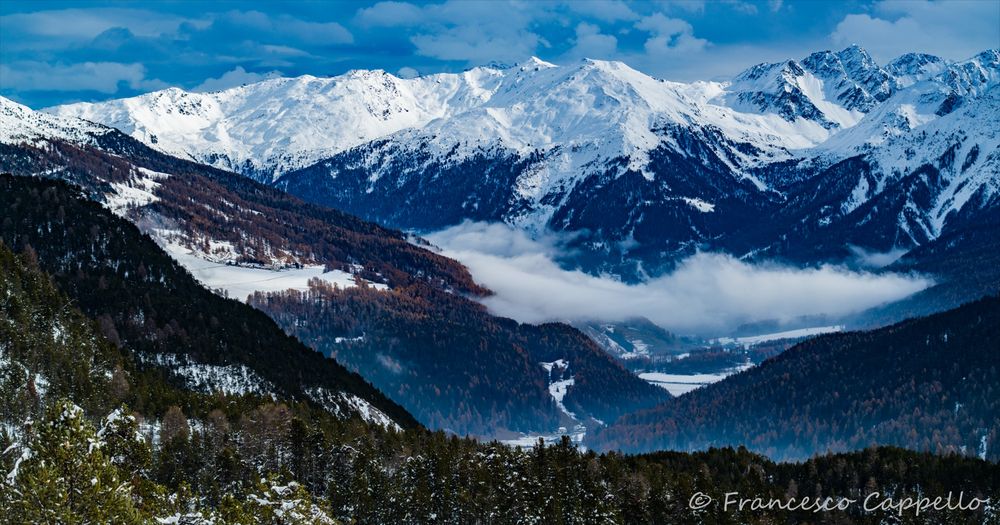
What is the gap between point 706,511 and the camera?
142250 millimetres

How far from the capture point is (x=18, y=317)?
161 meters

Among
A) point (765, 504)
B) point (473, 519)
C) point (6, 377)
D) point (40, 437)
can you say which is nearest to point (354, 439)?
point (473, 519)

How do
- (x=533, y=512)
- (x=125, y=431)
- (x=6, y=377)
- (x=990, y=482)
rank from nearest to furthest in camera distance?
(x=125, y=431) < (x=533, y=512) < (x=6, y=377) < (x=990, y=482)

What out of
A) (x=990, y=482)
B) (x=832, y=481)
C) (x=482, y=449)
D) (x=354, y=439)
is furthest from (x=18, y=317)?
(x=990, y=482)

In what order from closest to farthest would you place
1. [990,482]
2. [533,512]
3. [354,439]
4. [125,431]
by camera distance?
[125,431], [533,512], [354,439], [990,482]

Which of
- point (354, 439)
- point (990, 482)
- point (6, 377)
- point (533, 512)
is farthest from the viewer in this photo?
point (990, 482)

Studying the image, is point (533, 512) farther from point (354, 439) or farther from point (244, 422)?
point (244, 422)

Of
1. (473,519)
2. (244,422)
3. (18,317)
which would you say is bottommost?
(473,519)

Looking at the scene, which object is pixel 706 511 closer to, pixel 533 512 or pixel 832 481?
pixel 533 512

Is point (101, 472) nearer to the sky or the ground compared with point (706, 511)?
nearer to the sky

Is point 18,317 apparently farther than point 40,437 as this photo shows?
Yes

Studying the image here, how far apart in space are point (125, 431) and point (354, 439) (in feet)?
268

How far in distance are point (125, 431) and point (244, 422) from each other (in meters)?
73.3

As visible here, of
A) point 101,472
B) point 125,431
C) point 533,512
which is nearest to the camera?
point 101,472
